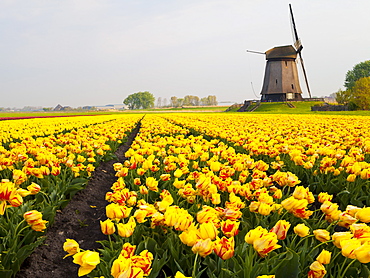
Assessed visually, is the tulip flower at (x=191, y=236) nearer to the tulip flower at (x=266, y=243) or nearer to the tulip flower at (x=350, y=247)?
Result: the tulip flower at (x=266, y=243)

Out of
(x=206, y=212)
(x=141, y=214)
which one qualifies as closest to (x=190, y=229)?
(x=206, y=212)

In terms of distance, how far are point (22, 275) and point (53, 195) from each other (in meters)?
1.10

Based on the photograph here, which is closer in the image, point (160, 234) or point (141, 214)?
point (141, 214)

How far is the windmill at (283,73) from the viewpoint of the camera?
48.4 meters

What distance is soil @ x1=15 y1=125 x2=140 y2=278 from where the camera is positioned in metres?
2.89

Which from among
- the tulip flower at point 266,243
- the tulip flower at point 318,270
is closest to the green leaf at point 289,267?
the tulip flower at point 318,270

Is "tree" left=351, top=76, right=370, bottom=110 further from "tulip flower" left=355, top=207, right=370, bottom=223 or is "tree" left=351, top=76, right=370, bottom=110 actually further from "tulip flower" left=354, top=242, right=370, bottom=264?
"tulip flower" left=354, top=242, right=370, bottom=264

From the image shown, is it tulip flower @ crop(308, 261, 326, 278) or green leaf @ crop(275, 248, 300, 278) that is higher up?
tulip flower @ crop(308, 261, 326, 278)

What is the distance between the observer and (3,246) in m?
2.55

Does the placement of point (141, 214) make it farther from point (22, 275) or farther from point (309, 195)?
point (22, 275)

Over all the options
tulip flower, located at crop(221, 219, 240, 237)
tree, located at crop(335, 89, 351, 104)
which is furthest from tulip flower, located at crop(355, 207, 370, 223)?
tree, located at crop(335, 89, 351, 104)

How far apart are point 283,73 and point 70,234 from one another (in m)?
49.6

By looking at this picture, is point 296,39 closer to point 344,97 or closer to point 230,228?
point 344,97

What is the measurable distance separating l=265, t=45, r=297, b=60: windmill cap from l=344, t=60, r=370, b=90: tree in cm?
2336
